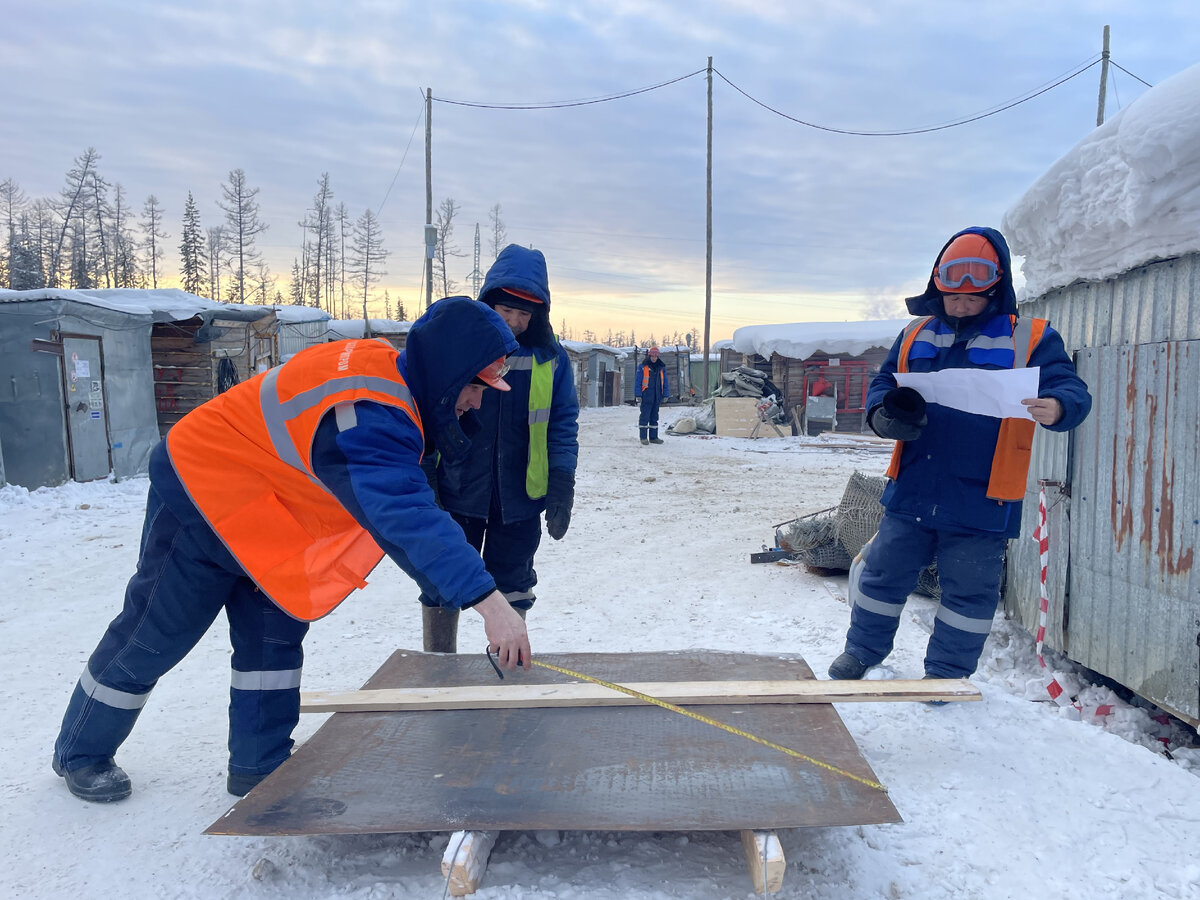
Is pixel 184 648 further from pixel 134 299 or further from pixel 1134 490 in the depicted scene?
pixel 134 299

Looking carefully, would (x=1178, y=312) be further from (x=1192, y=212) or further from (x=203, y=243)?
(x=203, y=243)

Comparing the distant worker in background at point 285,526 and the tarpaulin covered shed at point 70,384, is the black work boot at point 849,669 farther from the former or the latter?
the tarpaulin covered shed at point 70,384

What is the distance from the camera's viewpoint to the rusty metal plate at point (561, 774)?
2016 millimetres

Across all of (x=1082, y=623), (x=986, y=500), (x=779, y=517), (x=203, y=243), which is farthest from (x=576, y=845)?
(x=203, y=243)

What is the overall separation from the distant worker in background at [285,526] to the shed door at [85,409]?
7.88 meters

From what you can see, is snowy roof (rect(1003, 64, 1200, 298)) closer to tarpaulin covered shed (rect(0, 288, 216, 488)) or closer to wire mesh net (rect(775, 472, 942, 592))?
wire mesh net (rect(775, 472, 942, 592))

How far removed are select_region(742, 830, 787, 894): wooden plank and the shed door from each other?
380 inches

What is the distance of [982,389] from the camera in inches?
111

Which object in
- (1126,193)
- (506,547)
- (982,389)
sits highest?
(1126,193)

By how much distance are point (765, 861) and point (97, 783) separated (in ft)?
7.06

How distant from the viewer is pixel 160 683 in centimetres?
368

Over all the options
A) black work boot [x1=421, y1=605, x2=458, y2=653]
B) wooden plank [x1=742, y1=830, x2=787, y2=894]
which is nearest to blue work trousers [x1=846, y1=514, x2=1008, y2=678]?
wooden plank [x1=742, y1=830, x2=787, y2=894]

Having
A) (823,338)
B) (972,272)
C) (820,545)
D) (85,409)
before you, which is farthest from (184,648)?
(823,338)

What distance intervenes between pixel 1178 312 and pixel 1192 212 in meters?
0.39
